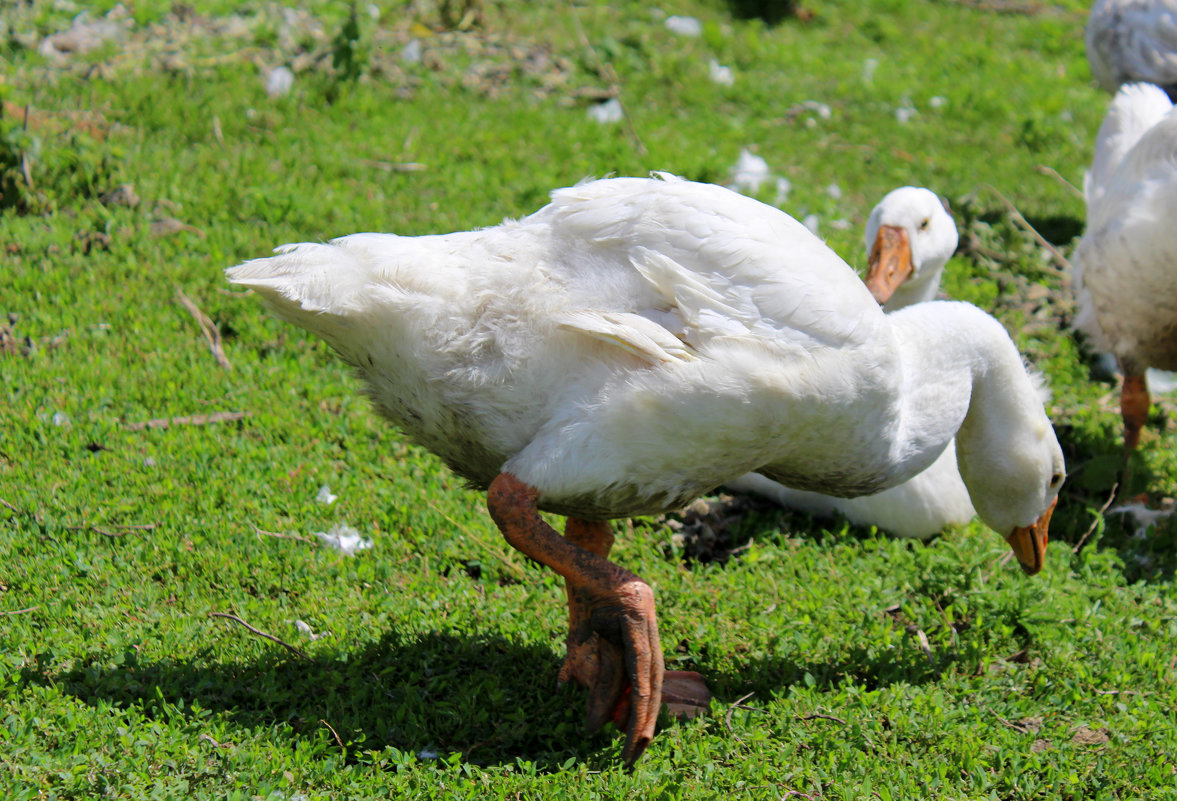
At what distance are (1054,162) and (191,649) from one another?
777 cm

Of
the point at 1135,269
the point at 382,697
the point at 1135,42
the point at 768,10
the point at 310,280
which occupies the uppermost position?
the point at 310,280

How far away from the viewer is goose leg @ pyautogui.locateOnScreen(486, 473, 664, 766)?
329 cm

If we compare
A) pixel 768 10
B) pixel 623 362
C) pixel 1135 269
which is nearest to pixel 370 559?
pixel 623 362

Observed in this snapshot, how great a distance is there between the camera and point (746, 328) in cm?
326

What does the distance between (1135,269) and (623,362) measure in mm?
3225

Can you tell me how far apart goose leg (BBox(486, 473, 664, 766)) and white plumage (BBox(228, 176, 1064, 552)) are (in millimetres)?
93

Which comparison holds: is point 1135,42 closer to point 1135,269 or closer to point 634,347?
point 1135,269

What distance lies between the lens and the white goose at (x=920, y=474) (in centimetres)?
479

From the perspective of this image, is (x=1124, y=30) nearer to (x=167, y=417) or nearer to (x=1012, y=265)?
(x=1012, y=265)

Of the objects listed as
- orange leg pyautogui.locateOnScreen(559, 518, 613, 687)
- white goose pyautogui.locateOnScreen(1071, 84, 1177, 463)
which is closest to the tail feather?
orange leg pyautogui.locateOnScreen(559, 518, 613, 687)

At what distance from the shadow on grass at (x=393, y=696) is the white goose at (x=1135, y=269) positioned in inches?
102

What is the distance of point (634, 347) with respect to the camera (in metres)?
3.23

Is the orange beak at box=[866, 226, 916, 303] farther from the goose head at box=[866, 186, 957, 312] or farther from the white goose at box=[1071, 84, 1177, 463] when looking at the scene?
the white goose at box=[1071, 84, 1177, 463]

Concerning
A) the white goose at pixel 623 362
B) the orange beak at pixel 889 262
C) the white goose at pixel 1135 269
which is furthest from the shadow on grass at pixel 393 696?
Answer: the white goose at pixel 1135 269
